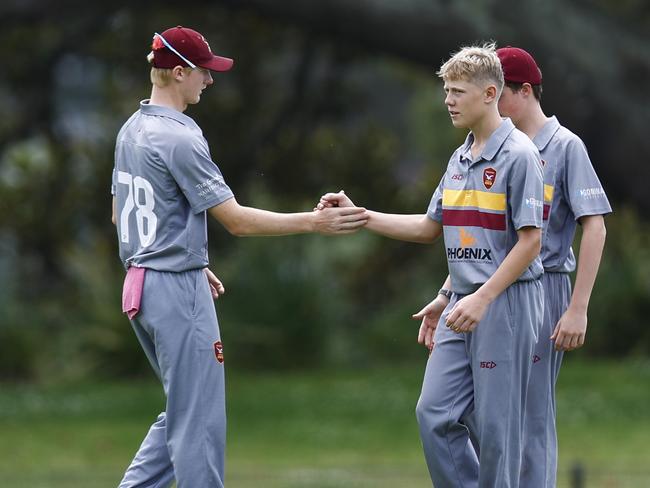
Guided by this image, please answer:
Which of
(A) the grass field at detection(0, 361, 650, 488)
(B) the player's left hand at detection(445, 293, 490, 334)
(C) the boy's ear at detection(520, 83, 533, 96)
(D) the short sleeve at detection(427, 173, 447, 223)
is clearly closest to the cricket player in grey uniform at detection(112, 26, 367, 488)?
(D) the short sleeve at detection(427, 173, 447, 223)

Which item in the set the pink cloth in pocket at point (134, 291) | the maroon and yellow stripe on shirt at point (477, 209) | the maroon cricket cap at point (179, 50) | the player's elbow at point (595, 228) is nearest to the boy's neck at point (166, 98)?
the maroon cricket cap at point (179, 50)

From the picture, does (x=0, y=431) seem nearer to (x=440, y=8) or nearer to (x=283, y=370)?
(x=283, y=370)

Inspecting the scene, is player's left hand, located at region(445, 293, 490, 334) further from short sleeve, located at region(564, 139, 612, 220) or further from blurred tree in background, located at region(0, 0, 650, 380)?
blurred tree in background, located at region(0, 0, 650, 380)

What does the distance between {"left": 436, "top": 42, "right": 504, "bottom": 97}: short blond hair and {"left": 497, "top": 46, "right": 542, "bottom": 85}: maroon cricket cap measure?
0.37 metres

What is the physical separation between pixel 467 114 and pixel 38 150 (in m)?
16.8

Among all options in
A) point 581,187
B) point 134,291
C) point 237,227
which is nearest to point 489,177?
point 581,187

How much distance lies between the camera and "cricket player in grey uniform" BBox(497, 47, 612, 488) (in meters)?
6.24

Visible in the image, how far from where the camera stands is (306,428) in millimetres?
13453

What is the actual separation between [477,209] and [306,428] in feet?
25.6

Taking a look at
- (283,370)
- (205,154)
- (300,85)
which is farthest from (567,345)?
(300,85)

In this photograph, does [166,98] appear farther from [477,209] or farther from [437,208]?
[477,209]

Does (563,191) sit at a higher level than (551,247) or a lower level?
higher

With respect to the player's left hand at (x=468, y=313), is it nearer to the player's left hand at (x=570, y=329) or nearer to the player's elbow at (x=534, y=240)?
the player's elbow at (x=534, y=240)

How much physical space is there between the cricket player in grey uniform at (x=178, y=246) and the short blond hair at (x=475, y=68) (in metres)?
1.07
